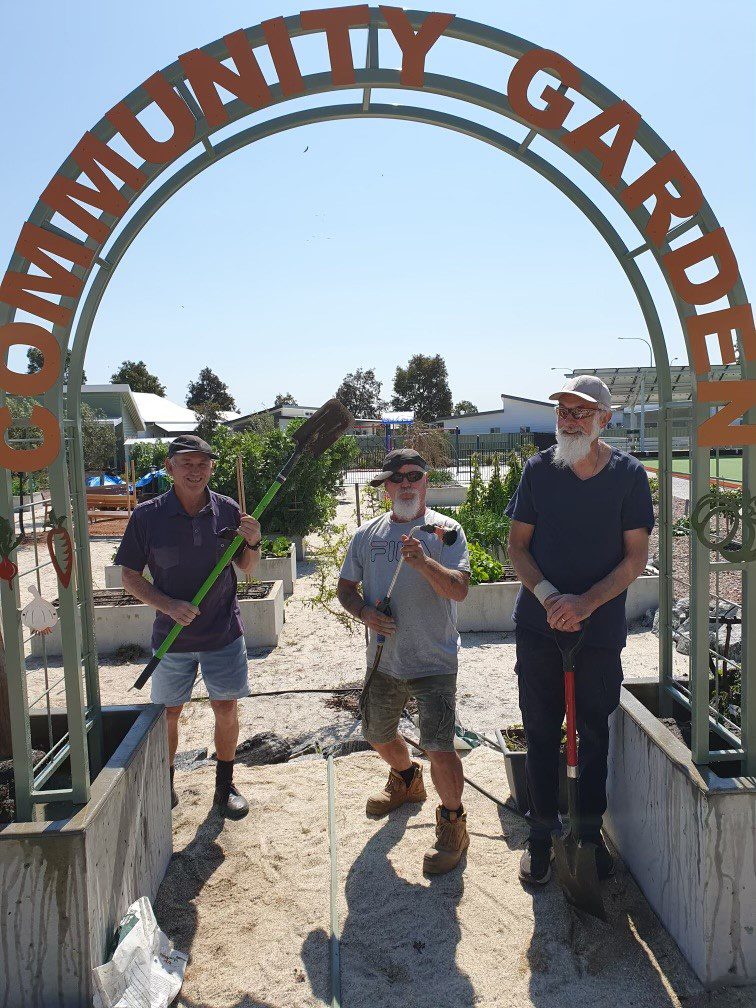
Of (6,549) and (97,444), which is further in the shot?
(97,444)

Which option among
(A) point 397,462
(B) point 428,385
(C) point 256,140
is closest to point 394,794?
(A) point 397,462

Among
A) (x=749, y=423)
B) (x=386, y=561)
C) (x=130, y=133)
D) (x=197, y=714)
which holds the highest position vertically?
(x=130, y=133)

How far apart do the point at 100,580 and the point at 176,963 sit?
357 inches

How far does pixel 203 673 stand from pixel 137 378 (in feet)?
223

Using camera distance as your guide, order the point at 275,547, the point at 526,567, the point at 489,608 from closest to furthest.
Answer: the point at 526,567 < the point at 489,608 < the point at 275,547

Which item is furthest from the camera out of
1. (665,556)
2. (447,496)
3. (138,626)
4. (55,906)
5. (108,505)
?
(447,496)

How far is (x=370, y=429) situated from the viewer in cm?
5697

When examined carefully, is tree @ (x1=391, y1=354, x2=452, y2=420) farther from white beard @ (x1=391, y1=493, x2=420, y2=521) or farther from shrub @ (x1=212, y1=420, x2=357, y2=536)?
white beard @ (x1=391, y1=493, x2=420, y2=521)

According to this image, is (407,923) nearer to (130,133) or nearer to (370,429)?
(130,133)

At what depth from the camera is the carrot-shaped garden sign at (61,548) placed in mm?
2701

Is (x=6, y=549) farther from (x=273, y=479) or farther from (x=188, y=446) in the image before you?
(x=273, y=479)

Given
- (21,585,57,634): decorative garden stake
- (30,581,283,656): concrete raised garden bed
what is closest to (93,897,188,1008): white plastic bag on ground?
(21,585,57,634): decorative garden stake

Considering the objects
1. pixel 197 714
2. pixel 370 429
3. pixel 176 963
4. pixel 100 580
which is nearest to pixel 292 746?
pixel 197 714

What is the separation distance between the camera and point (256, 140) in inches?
121
